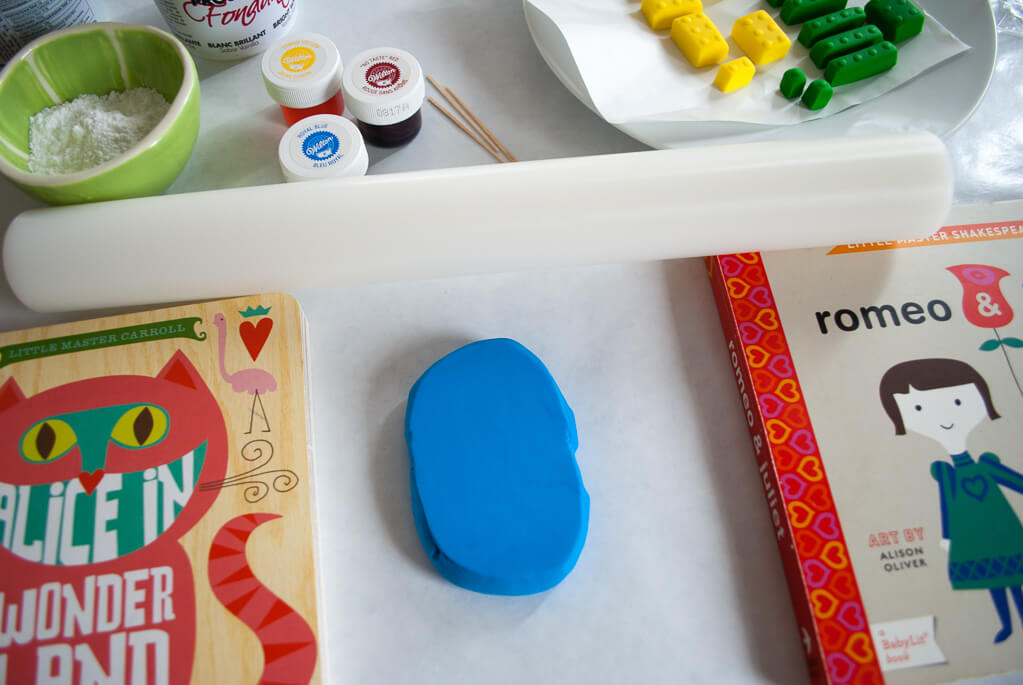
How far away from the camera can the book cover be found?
1.43 feet

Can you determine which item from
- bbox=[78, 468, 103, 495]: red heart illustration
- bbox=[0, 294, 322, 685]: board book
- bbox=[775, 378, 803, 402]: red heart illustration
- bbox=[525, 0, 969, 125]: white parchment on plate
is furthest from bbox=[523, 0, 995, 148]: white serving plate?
bbox=[78, 468, 103, 495]: red heart illustration

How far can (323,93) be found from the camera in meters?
0.56

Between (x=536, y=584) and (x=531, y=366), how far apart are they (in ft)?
0.50

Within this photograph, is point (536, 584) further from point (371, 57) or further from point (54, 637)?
point (371, 57)

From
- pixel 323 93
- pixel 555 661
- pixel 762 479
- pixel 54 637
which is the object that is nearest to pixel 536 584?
pixel 555 661

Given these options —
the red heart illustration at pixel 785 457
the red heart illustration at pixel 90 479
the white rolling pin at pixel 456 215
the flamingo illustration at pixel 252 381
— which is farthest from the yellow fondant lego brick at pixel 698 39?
the red heart illustration at pixel 90 479

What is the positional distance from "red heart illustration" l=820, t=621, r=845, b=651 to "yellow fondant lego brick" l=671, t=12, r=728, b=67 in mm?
456

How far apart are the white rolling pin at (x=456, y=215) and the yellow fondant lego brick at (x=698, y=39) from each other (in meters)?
0.14

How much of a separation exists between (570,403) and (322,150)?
10.7 inches

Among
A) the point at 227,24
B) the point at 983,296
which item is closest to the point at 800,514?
the point at 983,296

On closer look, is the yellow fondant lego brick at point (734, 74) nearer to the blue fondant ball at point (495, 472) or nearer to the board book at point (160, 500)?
the blue fondant ball at point (495, 472)

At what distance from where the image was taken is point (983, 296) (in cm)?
53

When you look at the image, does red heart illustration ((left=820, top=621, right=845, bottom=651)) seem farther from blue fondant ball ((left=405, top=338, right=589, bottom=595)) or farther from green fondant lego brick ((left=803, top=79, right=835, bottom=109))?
green fondant lego brick ((left=803, top=79, right=835, bottom=109))

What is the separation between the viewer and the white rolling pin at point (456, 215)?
49 centimetres
